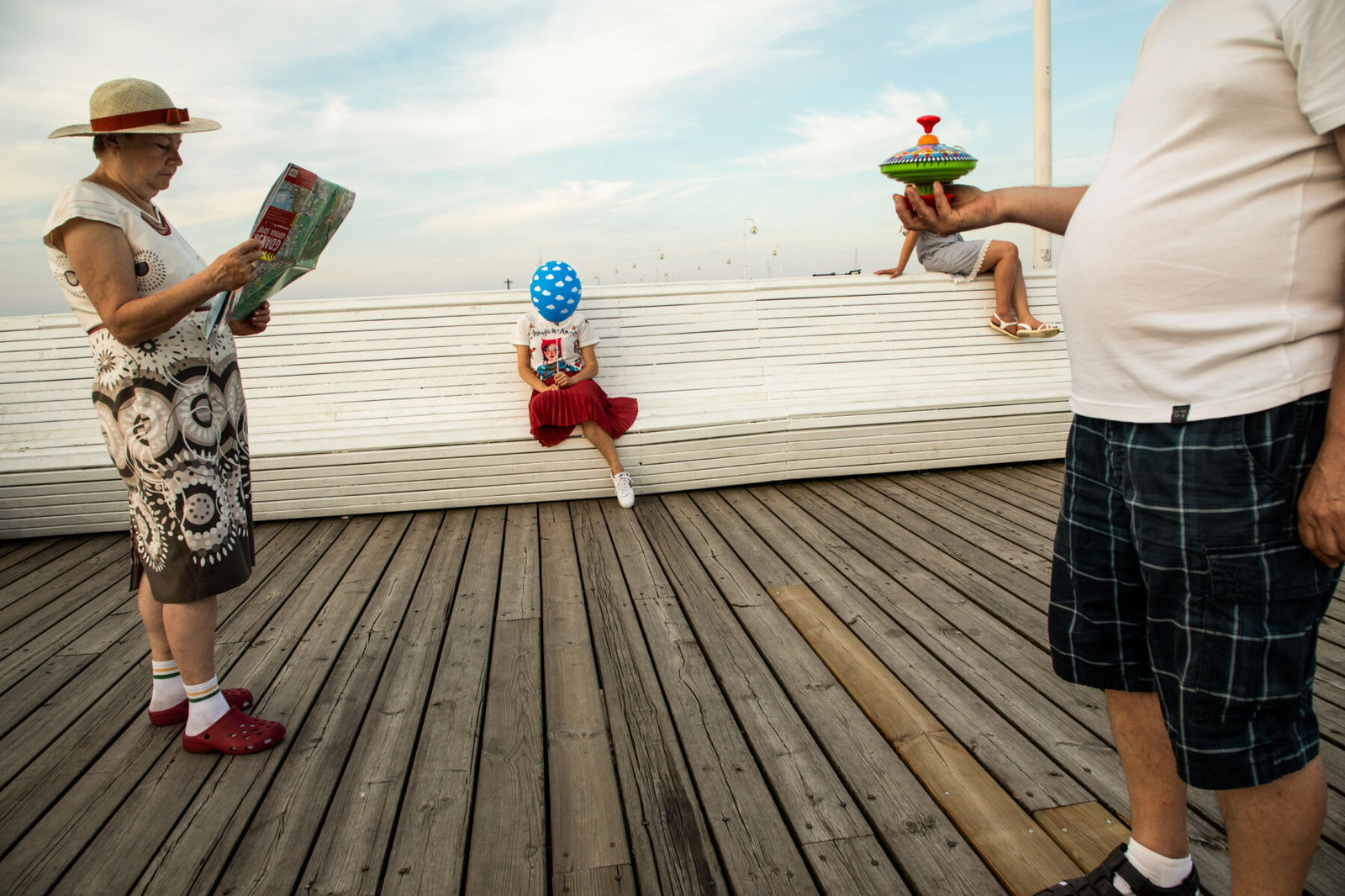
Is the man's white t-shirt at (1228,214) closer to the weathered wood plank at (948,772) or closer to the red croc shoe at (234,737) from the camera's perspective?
the weathered wood plank at (948,772)

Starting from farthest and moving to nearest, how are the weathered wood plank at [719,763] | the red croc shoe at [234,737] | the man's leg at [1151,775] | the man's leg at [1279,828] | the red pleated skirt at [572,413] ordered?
the red pleated skirt at [572,413], the red croc shoe at [234,737], the weathered wood plank at [719,763], the man's leg at [1151,775], the man's leg at [1279,828]

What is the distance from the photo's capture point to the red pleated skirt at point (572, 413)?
3.97m

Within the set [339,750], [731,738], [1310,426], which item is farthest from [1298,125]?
[339,750]

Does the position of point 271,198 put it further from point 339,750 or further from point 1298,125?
point 1298,125

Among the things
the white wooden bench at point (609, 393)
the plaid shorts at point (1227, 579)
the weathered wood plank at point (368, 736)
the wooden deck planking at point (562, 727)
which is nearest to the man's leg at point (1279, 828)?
the plaid shorts at point (1227, 579)

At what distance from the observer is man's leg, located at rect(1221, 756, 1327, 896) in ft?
3.55

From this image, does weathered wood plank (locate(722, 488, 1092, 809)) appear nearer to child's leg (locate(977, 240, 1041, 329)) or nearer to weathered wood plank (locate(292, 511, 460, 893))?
weathered wood plank (locate(292, 511, 460, 893))

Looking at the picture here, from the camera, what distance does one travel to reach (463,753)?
1957mm

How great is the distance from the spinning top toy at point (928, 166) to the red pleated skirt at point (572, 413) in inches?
100

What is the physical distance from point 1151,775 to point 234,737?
185cm

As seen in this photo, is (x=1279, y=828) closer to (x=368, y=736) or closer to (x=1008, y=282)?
(x=368, y=736)

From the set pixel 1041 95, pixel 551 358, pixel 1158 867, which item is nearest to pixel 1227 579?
pixel 1158 867

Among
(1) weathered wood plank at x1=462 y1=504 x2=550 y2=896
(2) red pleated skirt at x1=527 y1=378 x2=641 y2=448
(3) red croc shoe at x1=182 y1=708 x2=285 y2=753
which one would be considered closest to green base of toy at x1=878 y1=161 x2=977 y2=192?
(1) weathered wood plank at x1=462 y1=504 x2=550 y2=896

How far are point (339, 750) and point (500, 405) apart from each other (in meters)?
2.37
